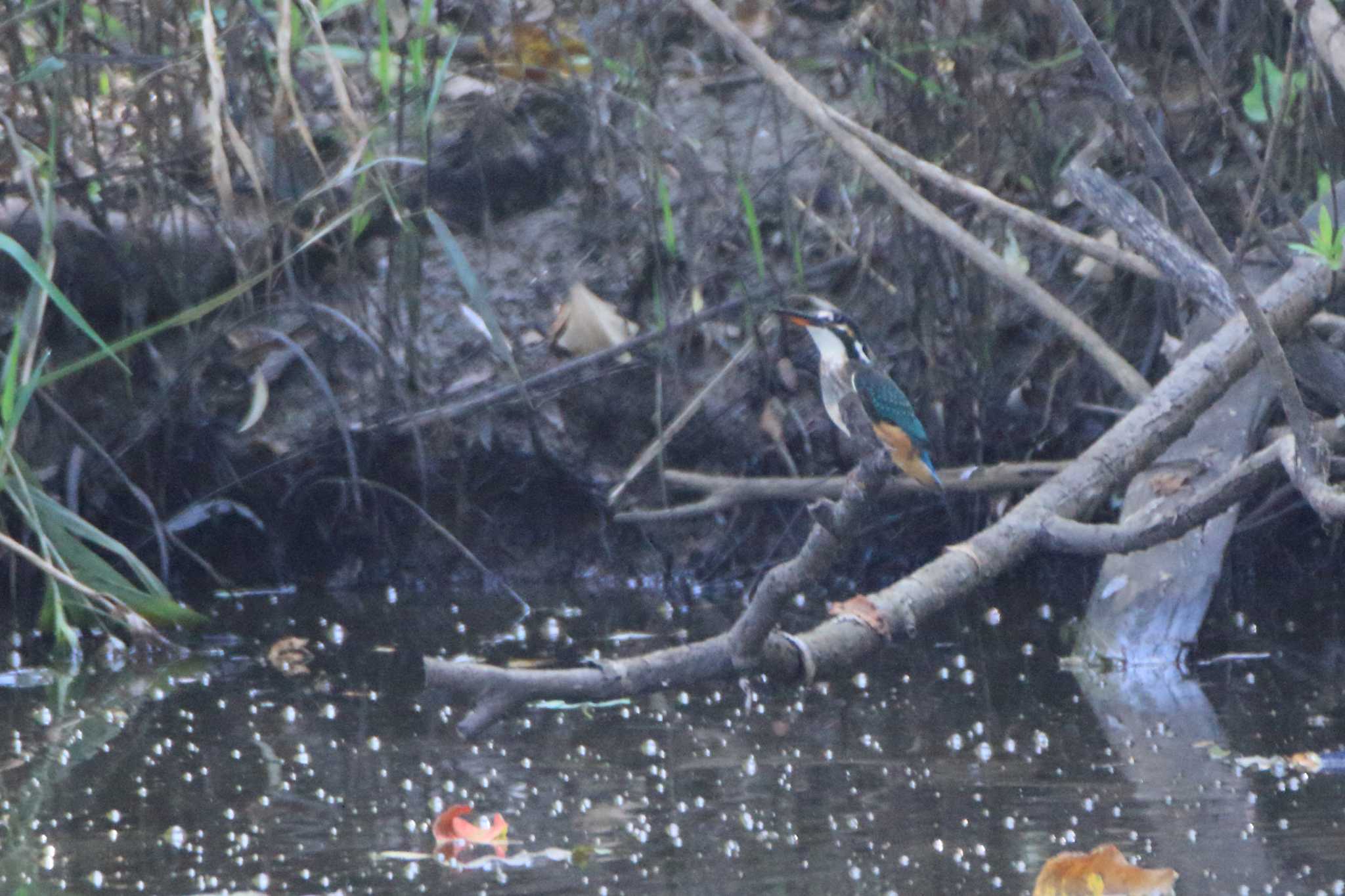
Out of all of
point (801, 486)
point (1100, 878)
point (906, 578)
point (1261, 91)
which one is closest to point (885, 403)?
point (801, 486)

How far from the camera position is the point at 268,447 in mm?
4945

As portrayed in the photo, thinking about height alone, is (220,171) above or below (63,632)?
above

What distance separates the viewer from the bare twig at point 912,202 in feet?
11.6

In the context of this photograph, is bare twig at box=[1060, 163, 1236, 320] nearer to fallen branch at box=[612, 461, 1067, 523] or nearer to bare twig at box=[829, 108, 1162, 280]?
bare twig at box=[829, 108, 1162, 280]

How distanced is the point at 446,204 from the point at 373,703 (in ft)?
6.06

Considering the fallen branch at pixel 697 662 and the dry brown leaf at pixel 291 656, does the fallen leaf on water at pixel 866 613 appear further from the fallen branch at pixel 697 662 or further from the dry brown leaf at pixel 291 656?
the dry brown leaf at pixel 291 656

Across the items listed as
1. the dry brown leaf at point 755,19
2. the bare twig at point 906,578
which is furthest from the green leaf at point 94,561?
the dry brown leaf at point 755,19

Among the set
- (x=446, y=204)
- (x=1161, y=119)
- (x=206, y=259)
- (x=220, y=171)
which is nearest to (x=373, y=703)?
(x=220, y=171)

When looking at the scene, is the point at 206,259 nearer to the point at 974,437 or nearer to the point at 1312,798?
the point at 974,437

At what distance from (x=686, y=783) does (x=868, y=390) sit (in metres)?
1.26

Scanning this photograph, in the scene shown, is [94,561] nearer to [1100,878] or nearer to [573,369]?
[573,369]

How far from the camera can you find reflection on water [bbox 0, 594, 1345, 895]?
2.63 m

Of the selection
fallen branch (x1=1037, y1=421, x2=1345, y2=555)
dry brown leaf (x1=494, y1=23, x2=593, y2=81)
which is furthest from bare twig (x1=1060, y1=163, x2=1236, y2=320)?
dry brown leaf (x1=494, y1=23, x2=593, y2=81)

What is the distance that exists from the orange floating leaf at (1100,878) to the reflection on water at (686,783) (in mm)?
51
